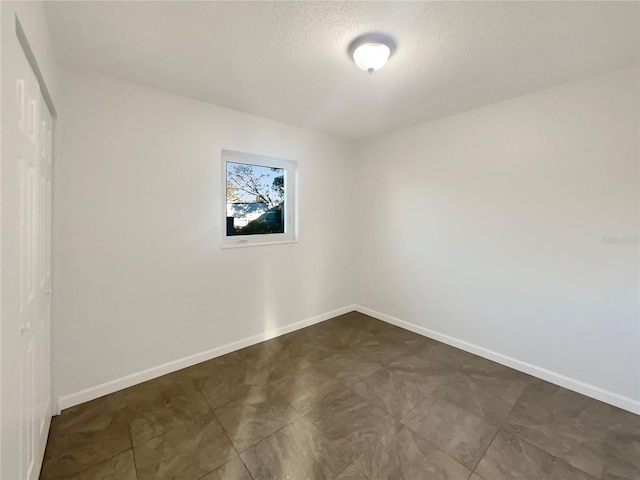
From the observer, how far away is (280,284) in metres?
3.16

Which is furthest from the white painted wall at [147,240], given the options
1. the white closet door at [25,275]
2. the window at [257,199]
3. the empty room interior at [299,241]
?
the white closet door at [25,275]

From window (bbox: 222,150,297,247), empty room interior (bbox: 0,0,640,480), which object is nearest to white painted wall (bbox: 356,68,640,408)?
empty room interior (bbox: 0,0,640,480)

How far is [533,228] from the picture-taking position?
239 centimetres

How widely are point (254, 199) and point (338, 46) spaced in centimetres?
171

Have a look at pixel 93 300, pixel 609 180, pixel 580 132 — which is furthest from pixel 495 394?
pixel 93 300

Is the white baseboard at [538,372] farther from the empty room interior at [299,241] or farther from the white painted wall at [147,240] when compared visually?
the white painted wall at [147,240]

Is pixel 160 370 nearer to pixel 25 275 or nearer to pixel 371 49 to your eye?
pixel 25 275

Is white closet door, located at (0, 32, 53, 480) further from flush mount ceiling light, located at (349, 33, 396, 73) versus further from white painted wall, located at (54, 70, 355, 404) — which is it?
flush mount ceiling light, located at (349, 33, 396, 73)

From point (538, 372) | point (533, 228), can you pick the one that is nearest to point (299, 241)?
point (533, 228)

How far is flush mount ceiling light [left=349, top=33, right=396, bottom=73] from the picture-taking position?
5.40ft

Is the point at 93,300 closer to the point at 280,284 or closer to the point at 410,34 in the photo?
the point at 280,284

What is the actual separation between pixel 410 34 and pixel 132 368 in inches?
123

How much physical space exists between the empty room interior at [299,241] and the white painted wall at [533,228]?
16mm

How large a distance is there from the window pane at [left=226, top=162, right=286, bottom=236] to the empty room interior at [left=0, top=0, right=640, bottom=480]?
0.02 metres
